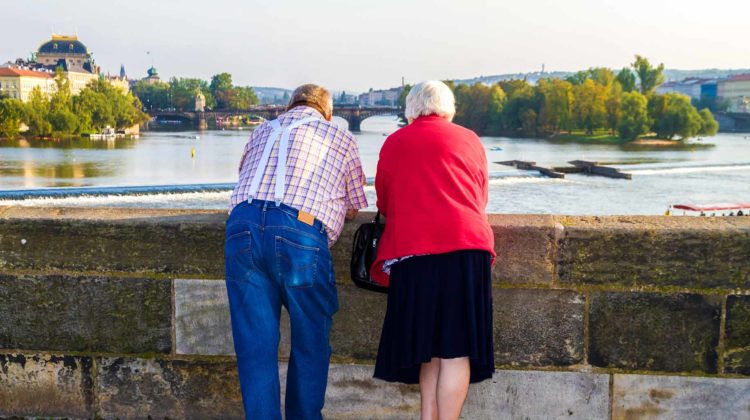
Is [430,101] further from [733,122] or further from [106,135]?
[733,122]

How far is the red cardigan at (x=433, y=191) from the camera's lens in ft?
8.66

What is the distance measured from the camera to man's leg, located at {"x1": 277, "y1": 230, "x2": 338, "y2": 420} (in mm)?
2635

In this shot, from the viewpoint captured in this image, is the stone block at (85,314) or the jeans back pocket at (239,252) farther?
the stone block at (85,314)

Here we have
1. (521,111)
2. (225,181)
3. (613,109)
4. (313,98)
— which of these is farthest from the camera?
(521,111)

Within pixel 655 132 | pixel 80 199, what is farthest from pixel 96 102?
pixel 80 199

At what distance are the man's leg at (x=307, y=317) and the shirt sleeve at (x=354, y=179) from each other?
0.99 feet

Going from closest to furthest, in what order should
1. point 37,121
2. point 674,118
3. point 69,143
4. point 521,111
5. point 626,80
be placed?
point 69,143 → point 674,118 → point 37,121 → point 521,111 → point 626,80

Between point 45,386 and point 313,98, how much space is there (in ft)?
5.39

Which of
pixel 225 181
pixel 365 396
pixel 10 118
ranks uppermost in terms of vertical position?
pixel 10 118

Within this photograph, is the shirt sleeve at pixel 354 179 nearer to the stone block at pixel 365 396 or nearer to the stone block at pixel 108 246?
the stone block at pixel 108 246

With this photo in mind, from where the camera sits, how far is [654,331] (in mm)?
3186

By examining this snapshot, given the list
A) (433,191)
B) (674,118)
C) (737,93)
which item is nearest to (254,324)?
(433,191)

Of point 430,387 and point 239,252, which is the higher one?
point 239,252

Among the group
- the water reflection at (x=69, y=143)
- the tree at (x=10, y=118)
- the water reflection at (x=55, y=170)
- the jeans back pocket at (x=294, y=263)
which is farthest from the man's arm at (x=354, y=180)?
the tree at (x=10, y=118)
